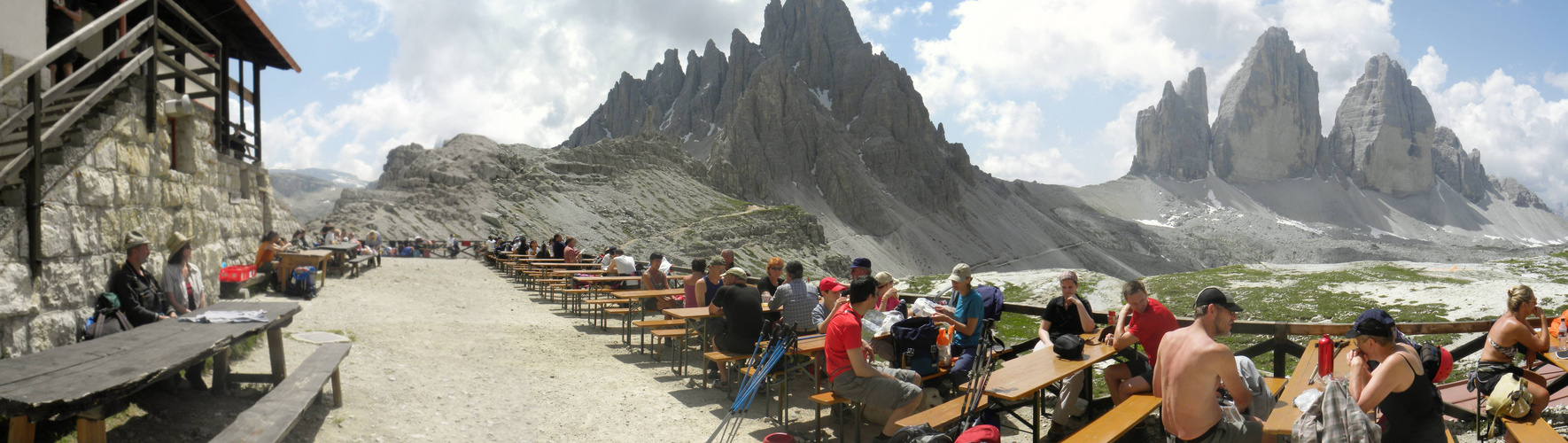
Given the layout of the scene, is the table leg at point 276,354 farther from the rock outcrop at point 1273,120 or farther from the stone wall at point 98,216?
the rock outcrop at point 1273,120

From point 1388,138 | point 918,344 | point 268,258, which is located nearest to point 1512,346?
point 918,344

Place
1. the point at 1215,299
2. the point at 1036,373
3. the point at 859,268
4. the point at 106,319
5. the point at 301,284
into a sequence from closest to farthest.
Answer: the point at 1215,299 < the point at 1036,373 < the point at 106,319 < the point at 859,268 < the point at 301,284

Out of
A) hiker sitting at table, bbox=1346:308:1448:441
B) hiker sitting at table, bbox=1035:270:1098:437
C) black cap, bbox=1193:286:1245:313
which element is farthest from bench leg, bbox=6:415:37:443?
hiker sitting at table, bbox=1346:308:1448:441

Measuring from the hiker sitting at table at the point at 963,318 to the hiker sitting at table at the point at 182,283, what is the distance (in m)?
6.65

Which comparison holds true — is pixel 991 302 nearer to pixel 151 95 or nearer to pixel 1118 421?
pixel 1118 421

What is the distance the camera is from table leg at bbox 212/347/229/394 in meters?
6.15

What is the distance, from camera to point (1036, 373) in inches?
214

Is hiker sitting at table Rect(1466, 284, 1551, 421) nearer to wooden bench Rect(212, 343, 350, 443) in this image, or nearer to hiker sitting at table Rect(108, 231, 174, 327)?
wooden bench Rect(212, 343, 350, 443)

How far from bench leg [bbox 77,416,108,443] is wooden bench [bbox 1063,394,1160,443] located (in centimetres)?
568

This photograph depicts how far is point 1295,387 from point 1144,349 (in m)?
1.38

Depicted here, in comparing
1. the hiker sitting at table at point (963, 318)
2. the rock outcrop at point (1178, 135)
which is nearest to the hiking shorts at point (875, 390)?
the hiker sitting at table at point (963, 318)

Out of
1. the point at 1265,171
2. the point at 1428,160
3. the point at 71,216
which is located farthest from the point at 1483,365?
the point at 1428,160

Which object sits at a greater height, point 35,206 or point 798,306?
point 35,206

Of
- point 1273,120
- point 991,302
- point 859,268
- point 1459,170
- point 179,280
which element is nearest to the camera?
point 991,302
